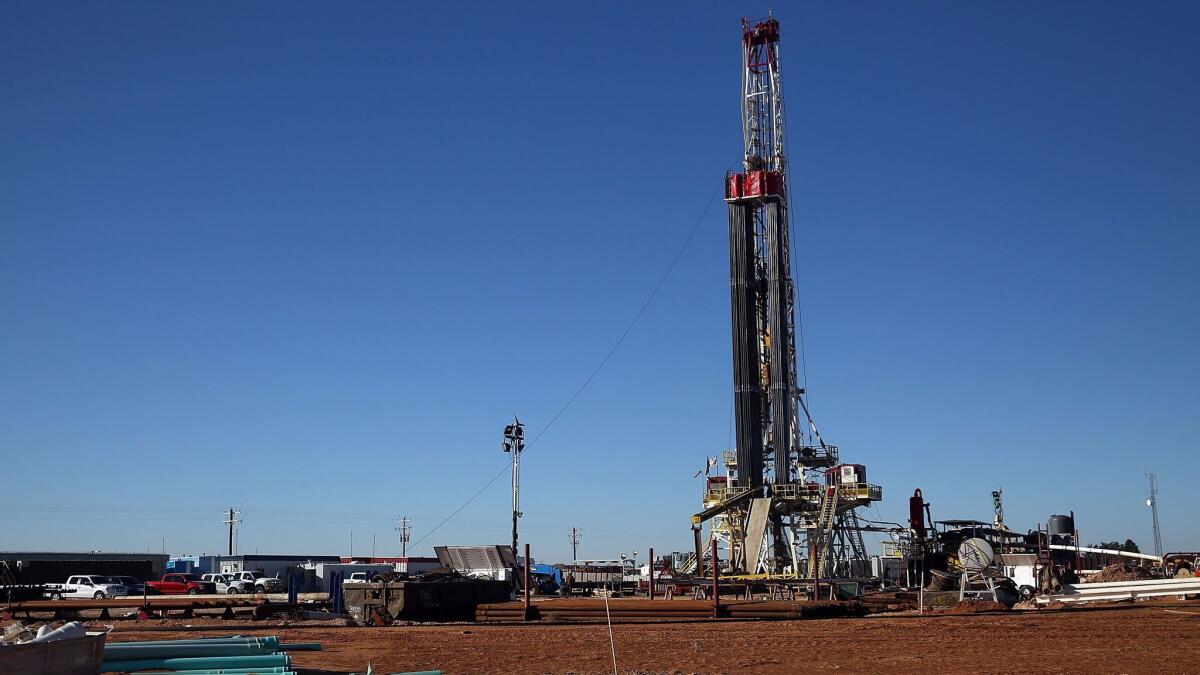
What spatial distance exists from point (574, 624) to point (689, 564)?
30.0 meters

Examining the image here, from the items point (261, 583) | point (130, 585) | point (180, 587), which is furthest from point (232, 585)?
point (130, 585)

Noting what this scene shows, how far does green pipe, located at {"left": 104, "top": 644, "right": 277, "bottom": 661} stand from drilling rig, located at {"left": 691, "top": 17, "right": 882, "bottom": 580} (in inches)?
1507

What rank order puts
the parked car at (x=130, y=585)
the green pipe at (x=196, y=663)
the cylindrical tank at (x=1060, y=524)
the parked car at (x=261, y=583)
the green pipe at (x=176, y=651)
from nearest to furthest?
the green pipe at (x=196, y=663), the green pipe at (x=176, y=651), the parked car at (x=130, y=585), the parked car at (x=261, y=583), the cylindrical tank at (x=1060, y=524)

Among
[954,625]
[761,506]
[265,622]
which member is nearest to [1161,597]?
[954,625]

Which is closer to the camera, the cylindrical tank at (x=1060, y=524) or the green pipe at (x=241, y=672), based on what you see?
the green pipe at (x=241, y=672)

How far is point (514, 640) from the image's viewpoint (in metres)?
25.0

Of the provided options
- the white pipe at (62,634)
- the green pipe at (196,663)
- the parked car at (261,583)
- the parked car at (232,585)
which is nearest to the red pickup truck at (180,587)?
the parked car at (232,585)

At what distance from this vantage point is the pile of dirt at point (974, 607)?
33.9 metres

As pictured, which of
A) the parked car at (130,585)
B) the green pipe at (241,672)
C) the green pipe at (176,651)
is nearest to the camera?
the green pipe at (241,672)

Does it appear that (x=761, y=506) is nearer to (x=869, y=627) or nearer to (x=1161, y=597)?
(x=1161, y=597)

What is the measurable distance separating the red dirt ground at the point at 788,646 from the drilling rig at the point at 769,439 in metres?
24.4

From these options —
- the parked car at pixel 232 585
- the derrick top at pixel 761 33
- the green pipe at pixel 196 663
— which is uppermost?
the derrick top at pixel 761 33

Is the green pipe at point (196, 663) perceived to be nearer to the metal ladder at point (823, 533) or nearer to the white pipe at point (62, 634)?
the white pipe at point (62, 634)

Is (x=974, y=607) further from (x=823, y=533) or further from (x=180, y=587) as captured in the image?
(x=180, y=587)
